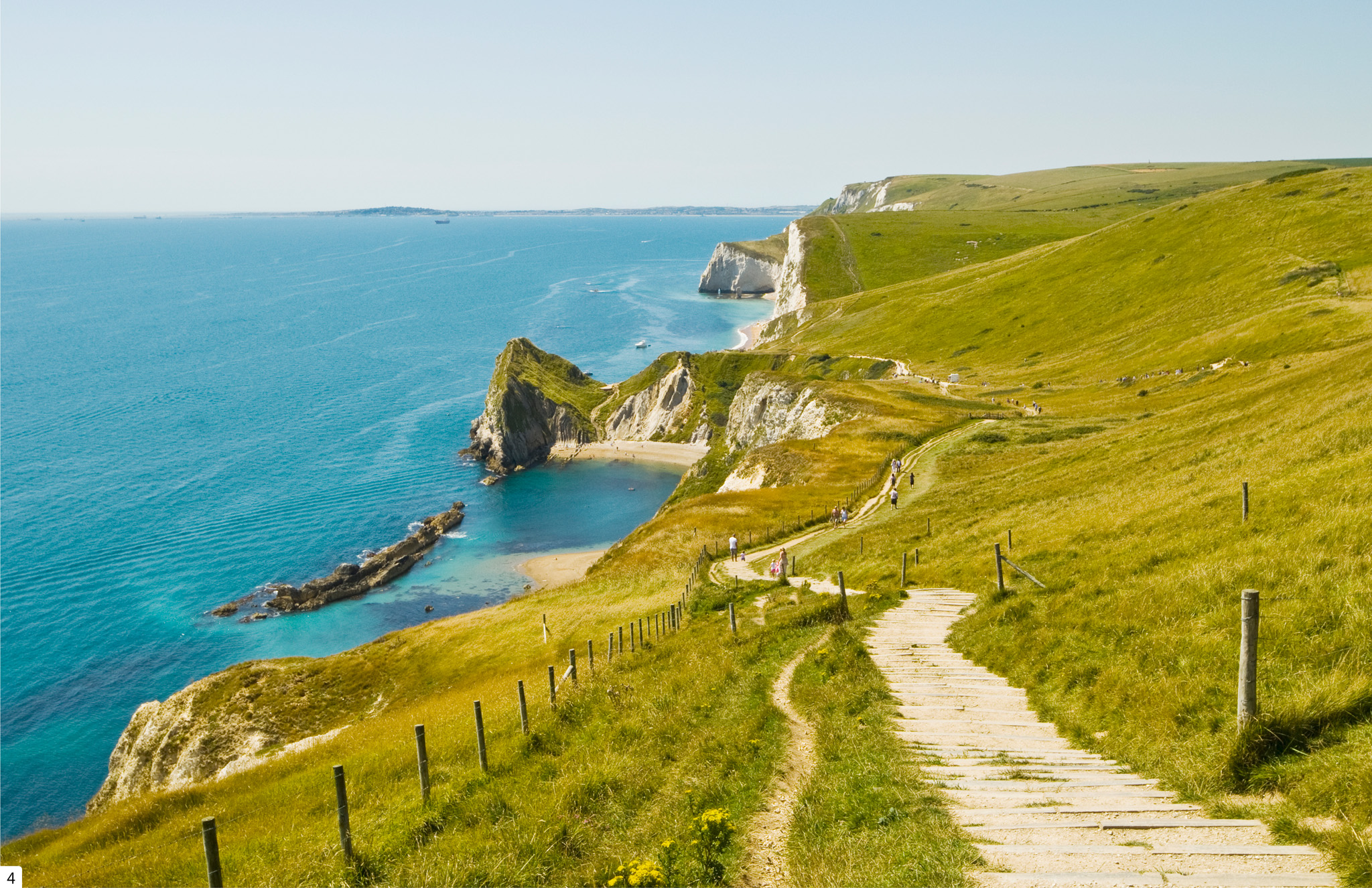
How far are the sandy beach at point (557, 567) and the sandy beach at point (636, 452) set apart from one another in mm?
48118

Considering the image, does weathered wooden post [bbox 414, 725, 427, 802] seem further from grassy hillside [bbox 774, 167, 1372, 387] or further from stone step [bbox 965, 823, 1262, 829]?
grassy hillside [bbox 774, 167, 1372, 387]

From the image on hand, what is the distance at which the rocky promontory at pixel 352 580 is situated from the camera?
9269 centimetres

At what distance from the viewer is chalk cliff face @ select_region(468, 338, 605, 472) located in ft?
500

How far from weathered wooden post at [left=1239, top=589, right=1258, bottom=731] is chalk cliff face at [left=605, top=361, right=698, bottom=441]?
516 ft

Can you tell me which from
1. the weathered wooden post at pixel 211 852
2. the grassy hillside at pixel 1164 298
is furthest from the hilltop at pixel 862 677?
the grassy hillside at pixel 1164 298

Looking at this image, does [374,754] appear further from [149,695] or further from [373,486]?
[373,486]

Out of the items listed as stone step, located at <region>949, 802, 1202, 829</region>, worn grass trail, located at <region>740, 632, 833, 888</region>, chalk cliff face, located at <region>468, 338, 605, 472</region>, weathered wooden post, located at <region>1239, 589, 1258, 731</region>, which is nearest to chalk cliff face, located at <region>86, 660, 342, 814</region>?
worn grass trail, located at <region>740, 632, 833, 888</region>

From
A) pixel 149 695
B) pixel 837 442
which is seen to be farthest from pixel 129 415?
pixel 837 442

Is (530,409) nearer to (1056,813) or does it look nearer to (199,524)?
(199,524)

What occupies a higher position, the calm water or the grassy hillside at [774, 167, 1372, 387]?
the grassy hillside at [774, 167, 1372, 387]

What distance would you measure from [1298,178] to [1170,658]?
167 meters

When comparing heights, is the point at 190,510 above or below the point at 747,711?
below

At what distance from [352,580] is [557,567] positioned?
26.0 metres

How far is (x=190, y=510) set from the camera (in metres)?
119
